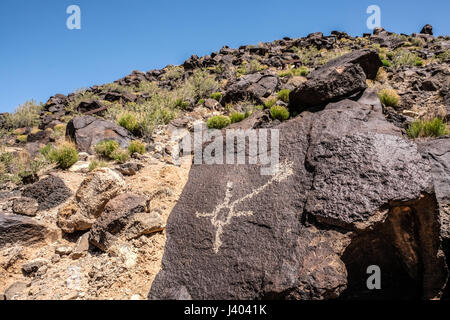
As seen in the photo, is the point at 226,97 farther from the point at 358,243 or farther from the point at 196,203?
the point at 358,243

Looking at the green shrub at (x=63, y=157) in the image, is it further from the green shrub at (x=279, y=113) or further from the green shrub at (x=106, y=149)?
the green shrub at (x=279, y=113)

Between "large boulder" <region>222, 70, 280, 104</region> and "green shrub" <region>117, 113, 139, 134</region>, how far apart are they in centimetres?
419

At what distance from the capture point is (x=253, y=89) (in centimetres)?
1038

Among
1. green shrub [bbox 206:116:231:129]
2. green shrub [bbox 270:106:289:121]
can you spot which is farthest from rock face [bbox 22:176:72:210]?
green shrub [bbox 270:106:289:121]

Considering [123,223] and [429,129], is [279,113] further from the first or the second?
[123,223]

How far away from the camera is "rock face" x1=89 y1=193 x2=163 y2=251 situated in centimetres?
323

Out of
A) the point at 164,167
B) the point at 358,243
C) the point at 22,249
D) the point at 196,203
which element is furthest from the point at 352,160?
the point at 22,249

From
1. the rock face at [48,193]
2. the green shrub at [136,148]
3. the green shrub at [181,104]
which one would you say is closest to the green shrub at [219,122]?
the green shrub at [136,148]

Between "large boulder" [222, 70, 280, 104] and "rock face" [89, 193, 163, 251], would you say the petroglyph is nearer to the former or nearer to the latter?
"rock face" [89, 193, 163, 251]

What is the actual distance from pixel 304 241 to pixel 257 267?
1.91 ft

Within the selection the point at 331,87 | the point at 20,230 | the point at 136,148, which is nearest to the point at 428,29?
the point at 331,87

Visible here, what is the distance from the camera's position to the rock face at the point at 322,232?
2645 millimetres

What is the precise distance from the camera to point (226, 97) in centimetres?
1062

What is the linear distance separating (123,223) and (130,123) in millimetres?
5045
